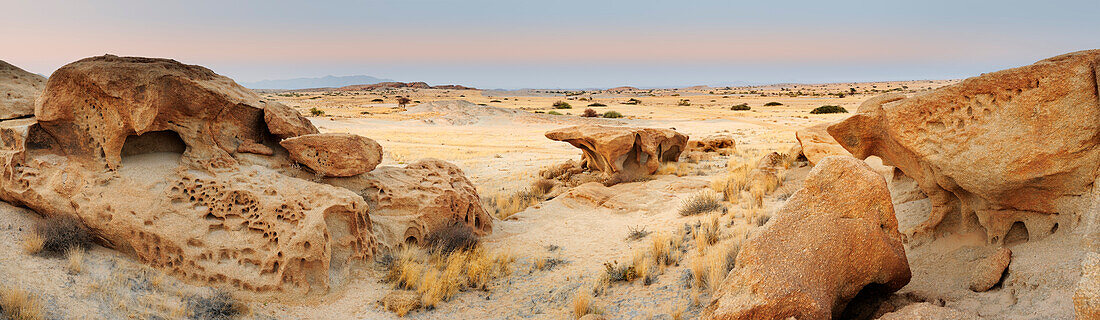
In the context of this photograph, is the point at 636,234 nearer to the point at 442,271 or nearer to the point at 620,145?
the point at 442,271

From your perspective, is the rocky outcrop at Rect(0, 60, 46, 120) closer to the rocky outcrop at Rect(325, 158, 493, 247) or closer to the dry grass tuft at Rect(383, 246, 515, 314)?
the rocky outcrop at Rect(325, 158, 493, 247)

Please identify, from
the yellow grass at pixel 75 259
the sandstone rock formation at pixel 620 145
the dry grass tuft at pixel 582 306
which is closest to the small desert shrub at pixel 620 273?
the dry grass tuft at pixel 582 306

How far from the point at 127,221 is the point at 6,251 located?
3.09 ft

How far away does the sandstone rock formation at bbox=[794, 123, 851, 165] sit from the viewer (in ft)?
34.9

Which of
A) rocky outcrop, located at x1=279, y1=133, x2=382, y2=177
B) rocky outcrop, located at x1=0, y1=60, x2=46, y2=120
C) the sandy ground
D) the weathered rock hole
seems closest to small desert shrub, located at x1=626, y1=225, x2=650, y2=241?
the sandy ground

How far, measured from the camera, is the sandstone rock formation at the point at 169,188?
575cm

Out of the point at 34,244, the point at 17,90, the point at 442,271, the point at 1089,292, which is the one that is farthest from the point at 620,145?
the point at 17,90

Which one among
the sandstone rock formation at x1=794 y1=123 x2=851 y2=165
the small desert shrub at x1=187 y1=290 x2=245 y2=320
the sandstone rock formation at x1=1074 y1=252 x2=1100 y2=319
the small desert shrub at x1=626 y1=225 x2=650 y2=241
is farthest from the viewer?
the sandstone rock formation at x1=794 y1=123 x2=851 y2=165

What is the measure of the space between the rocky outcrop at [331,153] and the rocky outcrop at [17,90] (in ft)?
10.2

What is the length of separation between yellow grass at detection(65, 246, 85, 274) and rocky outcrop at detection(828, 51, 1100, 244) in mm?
7671

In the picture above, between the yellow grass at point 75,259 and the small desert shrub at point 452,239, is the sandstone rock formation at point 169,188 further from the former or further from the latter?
the small desert shrub at point 452,239

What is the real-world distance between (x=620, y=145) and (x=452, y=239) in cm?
594

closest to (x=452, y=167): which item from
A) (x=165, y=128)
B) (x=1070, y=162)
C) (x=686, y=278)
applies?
(x=165, y=128)

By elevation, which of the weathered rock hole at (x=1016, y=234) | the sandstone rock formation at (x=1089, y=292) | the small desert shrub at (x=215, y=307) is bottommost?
the small desert shrub at (x=215, y=307)
